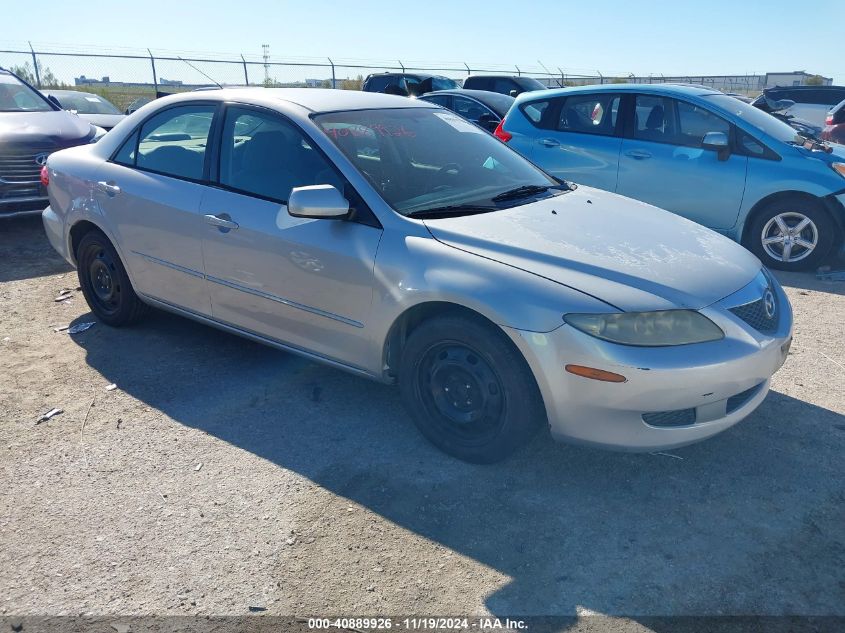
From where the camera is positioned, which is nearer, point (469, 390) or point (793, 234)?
point (469, 390)

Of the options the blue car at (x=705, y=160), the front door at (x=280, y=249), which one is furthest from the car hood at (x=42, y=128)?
the blue car at (x=705, y=160)

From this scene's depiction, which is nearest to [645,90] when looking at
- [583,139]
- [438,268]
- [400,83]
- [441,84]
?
[583,139]

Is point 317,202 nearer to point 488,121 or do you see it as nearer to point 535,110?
point 535,110

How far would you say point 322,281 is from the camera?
365cm

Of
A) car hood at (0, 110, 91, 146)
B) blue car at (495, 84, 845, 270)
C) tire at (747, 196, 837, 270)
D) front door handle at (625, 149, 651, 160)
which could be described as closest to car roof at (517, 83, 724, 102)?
blue car at (495, 84, 845, 270)

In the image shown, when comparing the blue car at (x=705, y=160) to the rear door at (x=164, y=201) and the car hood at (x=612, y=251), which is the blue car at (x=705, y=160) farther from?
the rear door at (x=164, y=201)

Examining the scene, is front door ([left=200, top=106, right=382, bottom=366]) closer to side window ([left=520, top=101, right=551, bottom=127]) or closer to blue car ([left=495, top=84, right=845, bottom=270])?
blue car ([left=495, top=84, right=845, bottom=270])

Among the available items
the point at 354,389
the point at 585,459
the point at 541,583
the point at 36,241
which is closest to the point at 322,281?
the point at 354,389

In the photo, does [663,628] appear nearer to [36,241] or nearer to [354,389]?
[354,389]

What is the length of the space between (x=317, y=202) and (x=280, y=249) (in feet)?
1.47

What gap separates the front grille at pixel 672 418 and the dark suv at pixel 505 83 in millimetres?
14572

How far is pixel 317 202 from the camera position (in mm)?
3432

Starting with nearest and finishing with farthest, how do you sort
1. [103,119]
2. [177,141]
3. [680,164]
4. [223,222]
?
[223,222] → [177,141] → [680,164] → [103,119]

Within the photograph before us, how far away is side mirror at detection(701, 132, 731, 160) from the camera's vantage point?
264 inches
